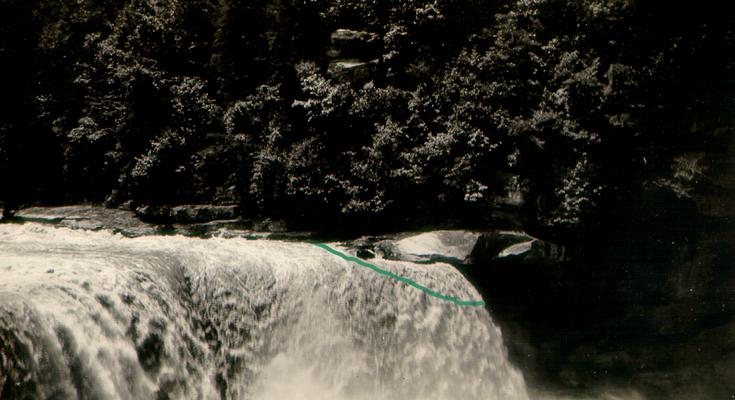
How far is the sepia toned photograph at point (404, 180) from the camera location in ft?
29.7

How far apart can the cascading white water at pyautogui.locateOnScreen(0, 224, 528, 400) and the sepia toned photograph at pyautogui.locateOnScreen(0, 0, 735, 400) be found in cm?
5

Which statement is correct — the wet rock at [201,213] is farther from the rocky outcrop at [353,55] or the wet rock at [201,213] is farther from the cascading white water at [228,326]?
the rocky outcrop at [353,55]

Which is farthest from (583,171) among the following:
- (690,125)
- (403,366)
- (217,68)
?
(217,68)

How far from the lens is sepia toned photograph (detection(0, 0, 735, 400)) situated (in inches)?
356

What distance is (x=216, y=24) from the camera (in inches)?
553

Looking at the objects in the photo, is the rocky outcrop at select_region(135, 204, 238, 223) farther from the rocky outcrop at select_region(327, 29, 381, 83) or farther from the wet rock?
the rocky outcrop at select_region(327, 29, 381, 83)

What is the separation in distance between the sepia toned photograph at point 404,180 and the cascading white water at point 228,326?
47 millimetres

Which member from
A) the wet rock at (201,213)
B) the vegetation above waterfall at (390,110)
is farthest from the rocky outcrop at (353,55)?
the wet rock at (201,213)

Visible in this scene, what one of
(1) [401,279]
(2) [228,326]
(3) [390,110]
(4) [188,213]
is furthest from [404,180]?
(2) [228,326]

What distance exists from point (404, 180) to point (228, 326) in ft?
17.4

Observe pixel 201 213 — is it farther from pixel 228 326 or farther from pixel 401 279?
pixel 228 326

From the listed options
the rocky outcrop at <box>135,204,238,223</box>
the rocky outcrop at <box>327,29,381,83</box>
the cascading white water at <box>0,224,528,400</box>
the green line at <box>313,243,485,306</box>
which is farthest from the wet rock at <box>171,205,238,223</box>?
the green line at <box>313,243,485,306</box>

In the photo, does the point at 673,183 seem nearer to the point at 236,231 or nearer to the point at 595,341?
the point at 595,341

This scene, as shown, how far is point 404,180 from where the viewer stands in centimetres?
1199
